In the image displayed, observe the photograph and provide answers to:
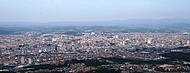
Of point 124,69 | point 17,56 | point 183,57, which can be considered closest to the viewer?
point 124,69

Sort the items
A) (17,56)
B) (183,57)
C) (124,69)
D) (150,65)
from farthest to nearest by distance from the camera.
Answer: (17,56), (183,57), (150,65), (124,69)

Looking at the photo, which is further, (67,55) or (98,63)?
(67,55)

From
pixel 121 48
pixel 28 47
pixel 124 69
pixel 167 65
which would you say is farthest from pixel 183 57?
pixel 28 47

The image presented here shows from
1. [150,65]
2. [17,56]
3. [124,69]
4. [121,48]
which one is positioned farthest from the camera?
[121,48]

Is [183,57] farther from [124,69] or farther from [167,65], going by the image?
[124,69]

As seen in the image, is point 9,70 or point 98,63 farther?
point 98,63

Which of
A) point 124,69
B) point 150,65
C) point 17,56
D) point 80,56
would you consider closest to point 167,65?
point 150,65

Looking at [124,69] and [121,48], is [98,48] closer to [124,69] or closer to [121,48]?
[121,48]

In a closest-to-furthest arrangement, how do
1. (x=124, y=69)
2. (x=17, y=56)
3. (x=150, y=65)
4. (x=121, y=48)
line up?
(x=124, y=69)
(x=150, y=65)
(x=17, y=56)
(x=121, y=48)
